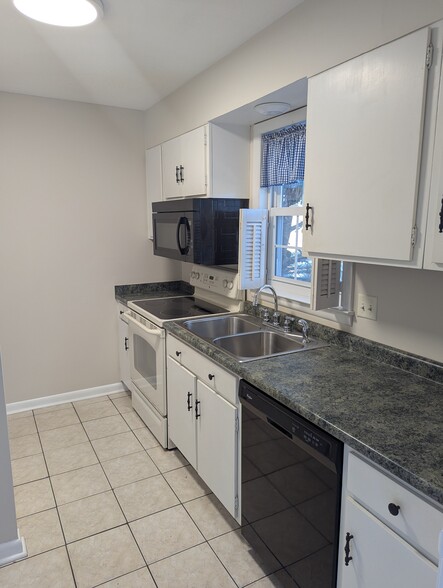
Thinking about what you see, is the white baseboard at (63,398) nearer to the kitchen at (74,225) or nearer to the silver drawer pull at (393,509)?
the kitchen at (74,225)

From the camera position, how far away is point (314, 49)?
67.5 inches

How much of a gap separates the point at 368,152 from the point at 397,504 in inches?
43.4

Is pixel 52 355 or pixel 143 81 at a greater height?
pixel 143 81

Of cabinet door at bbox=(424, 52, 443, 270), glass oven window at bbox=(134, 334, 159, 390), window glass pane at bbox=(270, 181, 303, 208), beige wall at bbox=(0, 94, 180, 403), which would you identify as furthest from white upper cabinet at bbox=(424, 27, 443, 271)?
beige wall at bbox=(0, 94, 180, 403)

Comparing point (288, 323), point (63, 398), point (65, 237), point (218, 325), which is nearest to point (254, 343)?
point (288, 323)

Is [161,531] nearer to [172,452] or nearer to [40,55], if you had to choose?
[172,452]

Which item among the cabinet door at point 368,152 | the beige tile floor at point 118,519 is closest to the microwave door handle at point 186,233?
the cabinet door at point 368,152

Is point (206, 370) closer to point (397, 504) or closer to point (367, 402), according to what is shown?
point (367, 402)

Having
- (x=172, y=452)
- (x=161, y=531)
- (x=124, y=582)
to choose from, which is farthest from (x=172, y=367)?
(x=124, y=582)

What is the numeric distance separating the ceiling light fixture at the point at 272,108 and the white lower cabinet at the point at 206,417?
52.2 inches

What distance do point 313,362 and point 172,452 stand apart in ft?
4.52

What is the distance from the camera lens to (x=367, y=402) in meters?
1.41

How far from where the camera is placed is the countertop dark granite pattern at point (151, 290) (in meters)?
3.49

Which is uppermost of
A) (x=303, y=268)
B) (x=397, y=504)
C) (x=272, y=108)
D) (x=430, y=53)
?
(x=272, y=108)
